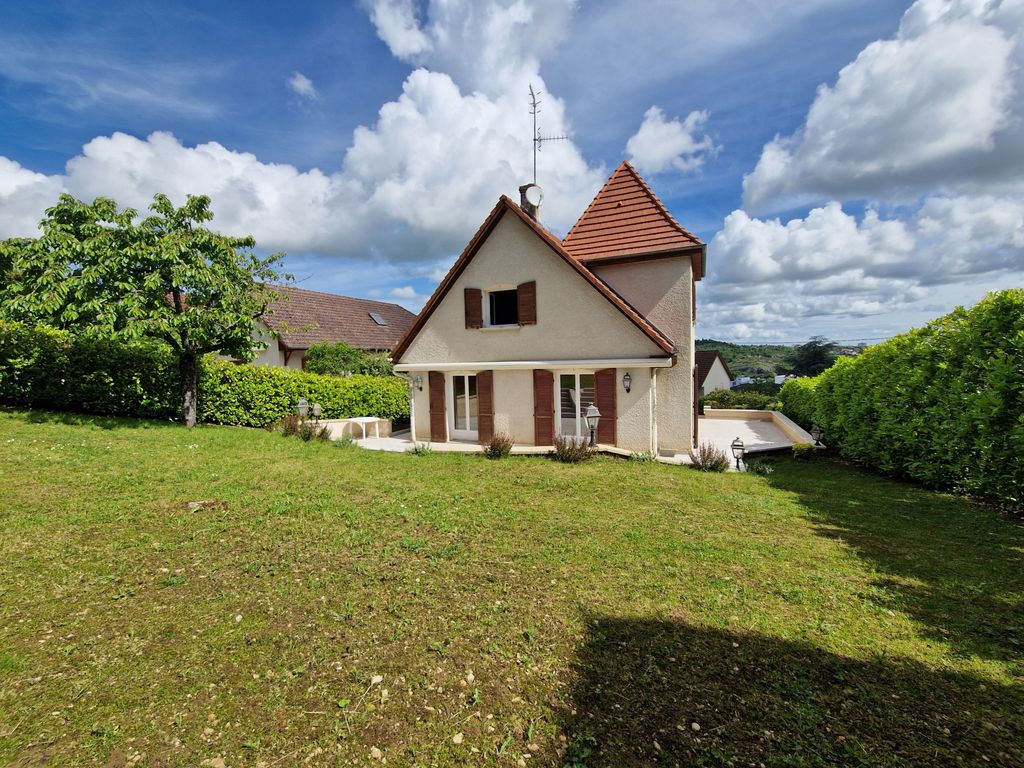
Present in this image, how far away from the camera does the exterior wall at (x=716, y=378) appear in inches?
2048

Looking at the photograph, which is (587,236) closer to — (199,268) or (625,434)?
(625,434)

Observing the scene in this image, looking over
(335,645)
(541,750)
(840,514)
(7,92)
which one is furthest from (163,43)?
(840,514)

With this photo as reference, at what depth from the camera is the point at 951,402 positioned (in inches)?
336

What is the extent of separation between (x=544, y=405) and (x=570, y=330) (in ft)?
8.27

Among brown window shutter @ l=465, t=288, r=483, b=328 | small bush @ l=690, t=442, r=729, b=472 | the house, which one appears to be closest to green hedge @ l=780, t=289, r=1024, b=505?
small bush @ l=690, t=442, r=729, b=472

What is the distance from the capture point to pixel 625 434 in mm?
13328

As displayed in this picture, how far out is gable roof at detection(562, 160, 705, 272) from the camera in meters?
14.0

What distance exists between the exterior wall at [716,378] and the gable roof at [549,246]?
136 feet

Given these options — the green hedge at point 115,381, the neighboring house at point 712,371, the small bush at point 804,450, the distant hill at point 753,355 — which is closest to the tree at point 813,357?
the neighboring house at point 712,371

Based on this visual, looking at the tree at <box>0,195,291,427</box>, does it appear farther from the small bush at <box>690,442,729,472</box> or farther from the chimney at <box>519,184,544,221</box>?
the small bush at <box>690,442,729,472</box>

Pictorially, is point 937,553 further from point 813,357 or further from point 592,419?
Result: point 813,357

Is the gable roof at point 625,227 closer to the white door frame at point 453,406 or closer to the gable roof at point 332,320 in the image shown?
the white door frame at point 453,406

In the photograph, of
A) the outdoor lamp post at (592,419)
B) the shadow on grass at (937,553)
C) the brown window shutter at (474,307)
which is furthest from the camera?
the brown window shutter at (474,307)

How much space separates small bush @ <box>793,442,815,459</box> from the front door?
402 inches
